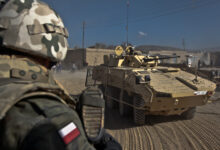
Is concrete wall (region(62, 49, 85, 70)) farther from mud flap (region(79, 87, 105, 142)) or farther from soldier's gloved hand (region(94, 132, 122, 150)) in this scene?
mud flap (region(79, 87, 105, 142))

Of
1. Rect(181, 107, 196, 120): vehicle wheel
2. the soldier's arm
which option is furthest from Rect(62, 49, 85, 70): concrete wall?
the soldier's arm

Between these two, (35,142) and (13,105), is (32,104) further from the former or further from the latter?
(35,142)

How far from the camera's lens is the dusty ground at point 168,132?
4.45m

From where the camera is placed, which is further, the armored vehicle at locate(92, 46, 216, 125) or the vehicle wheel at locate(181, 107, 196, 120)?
the vehicle wheel at locate(181, 107, 196, 120)

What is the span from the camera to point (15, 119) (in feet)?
2.68

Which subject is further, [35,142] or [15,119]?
[15,119]

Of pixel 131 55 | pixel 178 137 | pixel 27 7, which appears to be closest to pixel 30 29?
pixel 27 7

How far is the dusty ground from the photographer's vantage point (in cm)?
445

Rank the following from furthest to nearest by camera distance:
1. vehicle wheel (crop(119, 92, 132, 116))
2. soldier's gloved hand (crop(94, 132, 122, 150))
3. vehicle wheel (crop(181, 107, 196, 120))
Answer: vehicle wheel (crop(119, 92, 132, 116)), vehicle wheel (crop(181, 107, 196, 120)), soldier's gloved hand (crop(94, 132, 122, 150))

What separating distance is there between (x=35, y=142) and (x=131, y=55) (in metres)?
7.31

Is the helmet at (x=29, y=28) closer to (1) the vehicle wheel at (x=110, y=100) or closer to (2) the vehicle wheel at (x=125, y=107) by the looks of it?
(2) the vehicle wheel at (x=125, y=107)

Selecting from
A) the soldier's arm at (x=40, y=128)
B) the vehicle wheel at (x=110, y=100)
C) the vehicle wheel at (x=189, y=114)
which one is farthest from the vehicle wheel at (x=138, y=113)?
the soldier's arm at (x=40, y=128)

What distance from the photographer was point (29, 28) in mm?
1358

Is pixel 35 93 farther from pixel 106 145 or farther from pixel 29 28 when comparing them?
pixel 106 145
